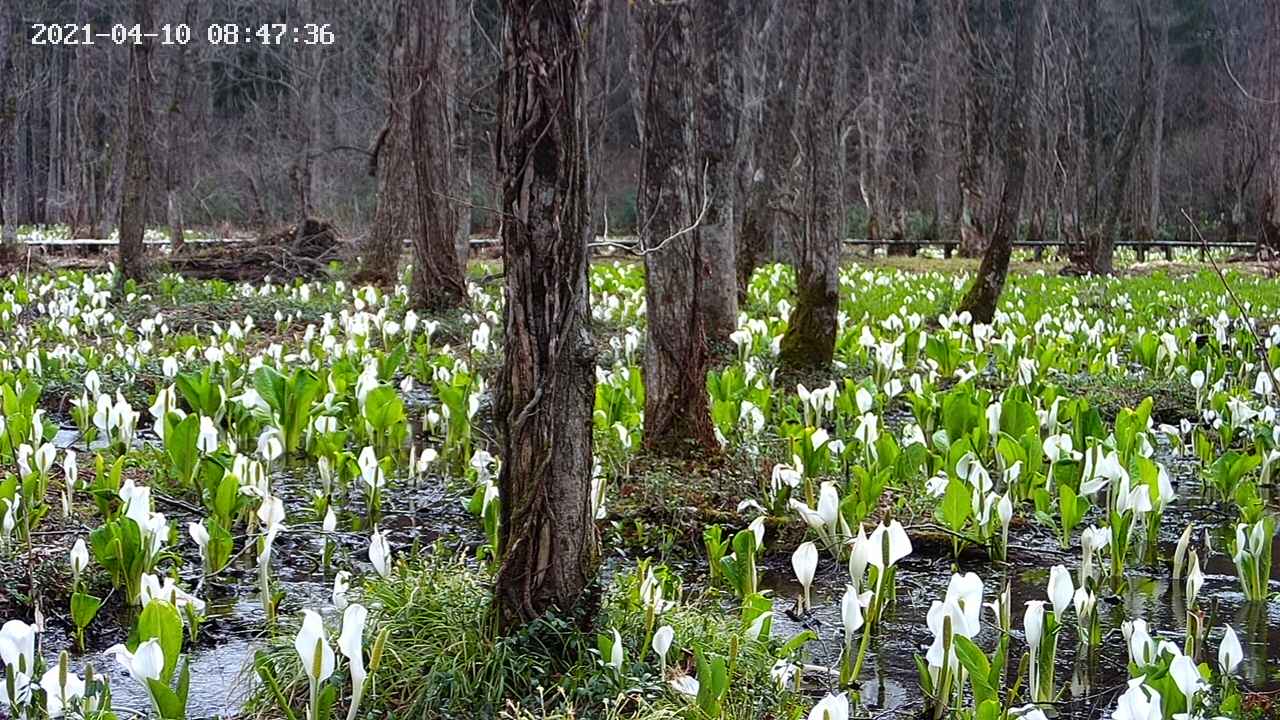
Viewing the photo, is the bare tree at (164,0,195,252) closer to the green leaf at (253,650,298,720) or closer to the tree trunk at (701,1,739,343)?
the tree trunk at (701,1,739,343)

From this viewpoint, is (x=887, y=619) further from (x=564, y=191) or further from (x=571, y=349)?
(x=564, y=191)

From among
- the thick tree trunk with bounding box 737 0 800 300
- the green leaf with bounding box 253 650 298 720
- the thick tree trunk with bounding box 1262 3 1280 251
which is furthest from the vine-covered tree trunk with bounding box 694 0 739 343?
the thick tree trunk with bounding box 1262 3 1280 251

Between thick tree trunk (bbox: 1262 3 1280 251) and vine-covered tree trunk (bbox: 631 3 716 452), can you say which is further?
thick tree trunk (bbox: 1262 3 1280 251)

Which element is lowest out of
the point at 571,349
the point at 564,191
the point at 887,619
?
the point at 887,619

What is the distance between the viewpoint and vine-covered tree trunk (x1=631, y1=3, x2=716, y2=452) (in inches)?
222

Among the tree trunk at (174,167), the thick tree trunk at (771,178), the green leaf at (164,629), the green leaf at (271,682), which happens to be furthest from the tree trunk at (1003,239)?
the tree trunk at (174,167)

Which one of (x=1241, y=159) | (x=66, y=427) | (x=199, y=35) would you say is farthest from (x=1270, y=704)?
(x=1241, y=159)

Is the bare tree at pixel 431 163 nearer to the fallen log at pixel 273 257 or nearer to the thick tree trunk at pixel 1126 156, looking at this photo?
the fallen log at pixel 273 257

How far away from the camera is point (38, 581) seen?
4.05 metres

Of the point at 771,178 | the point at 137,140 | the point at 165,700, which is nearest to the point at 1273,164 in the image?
the point at 771,178

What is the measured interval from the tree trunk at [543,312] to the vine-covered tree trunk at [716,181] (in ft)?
18.9

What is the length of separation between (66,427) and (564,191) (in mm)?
5219

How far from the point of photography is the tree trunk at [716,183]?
9211 mm

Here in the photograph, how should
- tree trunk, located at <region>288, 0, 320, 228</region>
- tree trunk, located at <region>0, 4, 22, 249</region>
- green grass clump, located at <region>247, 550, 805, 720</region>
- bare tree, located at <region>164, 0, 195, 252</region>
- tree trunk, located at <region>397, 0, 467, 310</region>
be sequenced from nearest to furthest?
green grass clump, located at <region>247, 550, 805, 720</region> → tree trunk, located at <region>397, 0, 467, 310</region> → tree trunk, located at <region>0, 4, 22, 249</region> → bare tree, located at <region>164, 0, 195, 252</region> → tree trunk, located at <region>288, 0, 320, 228</region>
